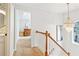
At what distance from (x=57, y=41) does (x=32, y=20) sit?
1.65 feet

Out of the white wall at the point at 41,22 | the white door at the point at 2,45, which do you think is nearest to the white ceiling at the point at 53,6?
the white wall at the point at 41,22

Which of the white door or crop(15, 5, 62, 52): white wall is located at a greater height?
crop(15, 5, 62, 52): white wall

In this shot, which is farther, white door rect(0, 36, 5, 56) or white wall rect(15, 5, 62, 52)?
white wall rect(15, 5, 62, 52)

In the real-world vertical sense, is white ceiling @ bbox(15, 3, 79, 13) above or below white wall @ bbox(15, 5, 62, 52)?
above

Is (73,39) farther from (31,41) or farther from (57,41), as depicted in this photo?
(31,41)

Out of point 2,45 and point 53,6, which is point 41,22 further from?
point 2,45

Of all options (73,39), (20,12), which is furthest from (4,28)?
(73,39)

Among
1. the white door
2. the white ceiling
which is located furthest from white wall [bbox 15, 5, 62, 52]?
the white door

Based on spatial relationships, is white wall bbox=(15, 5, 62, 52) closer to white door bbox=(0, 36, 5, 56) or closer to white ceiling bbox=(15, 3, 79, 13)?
white ceiling bbox=(15, 3, 79, 13)

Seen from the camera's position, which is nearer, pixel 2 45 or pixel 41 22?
pixel 2 45

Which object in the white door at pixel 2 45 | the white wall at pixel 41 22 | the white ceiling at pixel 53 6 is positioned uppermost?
the white ceiling at pixel 53 6

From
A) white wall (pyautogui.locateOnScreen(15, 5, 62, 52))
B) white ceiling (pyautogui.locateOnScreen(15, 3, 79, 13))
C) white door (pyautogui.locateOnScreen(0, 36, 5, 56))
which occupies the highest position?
white ceiling (pyautogui.locateOnScreen(15, 3, 79, 13))

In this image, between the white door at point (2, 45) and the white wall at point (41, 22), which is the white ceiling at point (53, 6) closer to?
the white wall at point (41, 22)

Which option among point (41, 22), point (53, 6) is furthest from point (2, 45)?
point (53, 6)
